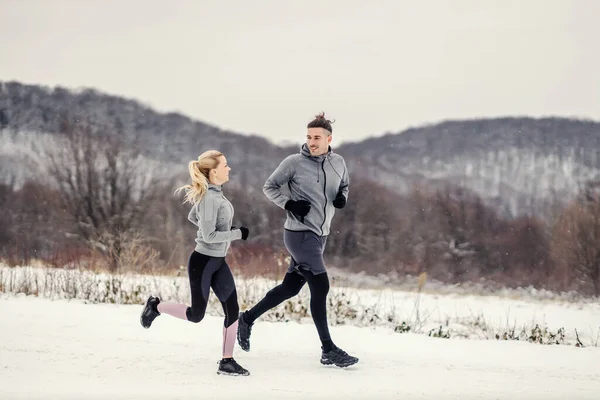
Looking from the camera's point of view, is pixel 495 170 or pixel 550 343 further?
pixel 495 170

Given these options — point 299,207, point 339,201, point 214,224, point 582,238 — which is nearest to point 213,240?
point 214,224

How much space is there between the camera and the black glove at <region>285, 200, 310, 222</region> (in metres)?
5.09

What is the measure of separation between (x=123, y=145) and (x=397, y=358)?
29580 millimetres

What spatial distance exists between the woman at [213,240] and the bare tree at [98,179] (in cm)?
2555

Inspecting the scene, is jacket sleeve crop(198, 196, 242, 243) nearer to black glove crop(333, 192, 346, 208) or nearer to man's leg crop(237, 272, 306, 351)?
man's leg crop(237, 272, 306, 351)

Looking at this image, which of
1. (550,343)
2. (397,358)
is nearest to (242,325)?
(397,358)

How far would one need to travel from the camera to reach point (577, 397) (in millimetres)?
4465

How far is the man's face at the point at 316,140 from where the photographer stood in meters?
5.31

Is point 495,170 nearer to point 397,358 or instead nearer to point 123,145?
point 123,145

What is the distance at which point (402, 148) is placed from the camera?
67250 millimetres

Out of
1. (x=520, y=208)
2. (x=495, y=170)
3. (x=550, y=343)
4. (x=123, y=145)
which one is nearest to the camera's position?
(x=550, y=343)

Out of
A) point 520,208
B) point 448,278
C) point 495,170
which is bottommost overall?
point 448,278

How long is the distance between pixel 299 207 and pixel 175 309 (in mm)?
1291

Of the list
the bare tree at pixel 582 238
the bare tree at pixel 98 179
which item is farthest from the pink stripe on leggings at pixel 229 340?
the bare tree at pixel 582 238
